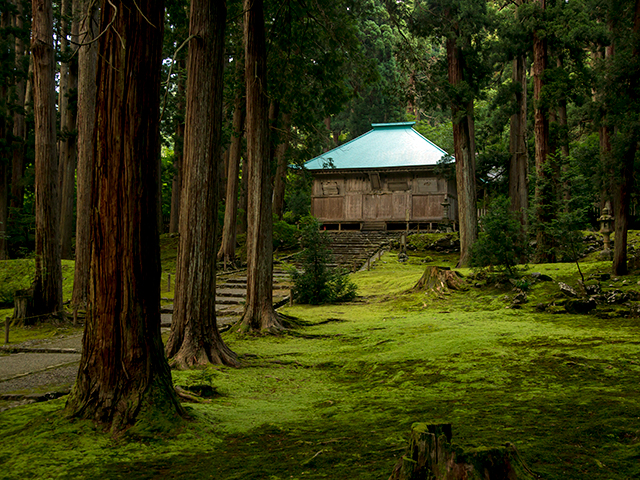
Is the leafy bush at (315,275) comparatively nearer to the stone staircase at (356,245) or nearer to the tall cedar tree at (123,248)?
the stone staircase at (356,245)

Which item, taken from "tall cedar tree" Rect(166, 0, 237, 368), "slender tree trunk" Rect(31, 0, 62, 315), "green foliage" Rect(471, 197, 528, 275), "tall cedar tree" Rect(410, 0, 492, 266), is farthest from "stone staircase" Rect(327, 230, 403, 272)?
"tall cedar tree" Rect(166, 0, 237, 368)

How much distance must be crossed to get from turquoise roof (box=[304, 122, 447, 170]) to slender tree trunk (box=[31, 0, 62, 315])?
17.5 meters

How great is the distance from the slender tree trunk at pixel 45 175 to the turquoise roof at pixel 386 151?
17503 millimetres

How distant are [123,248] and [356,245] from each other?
20.7m

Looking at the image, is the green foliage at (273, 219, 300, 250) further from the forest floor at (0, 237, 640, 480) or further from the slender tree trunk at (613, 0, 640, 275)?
the slender tree trunk at (613, 0, 640, 275)

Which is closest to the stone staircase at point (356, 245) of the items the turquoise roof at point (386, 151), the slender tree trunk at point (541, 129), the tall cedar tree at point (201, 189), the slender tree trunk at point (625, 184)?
the turquoise roof at point (386, 151)

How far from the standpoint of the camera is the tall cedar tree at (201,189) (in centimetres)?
720

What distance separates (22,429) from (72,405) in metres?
0.35

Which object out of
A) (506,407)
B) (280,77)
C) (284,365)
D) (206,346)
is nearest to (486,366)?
(506,407)

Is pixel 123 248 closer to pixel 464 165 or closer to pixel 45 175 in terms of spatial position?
pixel 45 175

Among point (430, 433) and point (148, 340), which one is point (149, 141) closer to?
point (148, 340)

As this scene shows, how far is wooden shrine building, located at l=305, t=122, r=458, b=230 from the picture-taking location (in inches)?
1109

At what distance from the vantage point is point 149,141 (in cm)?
420

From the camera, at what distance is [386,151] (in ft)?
99.0
